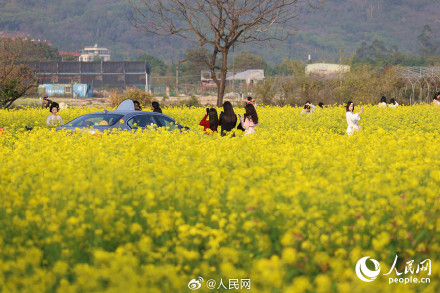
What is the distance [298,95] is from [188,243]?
1509 inches

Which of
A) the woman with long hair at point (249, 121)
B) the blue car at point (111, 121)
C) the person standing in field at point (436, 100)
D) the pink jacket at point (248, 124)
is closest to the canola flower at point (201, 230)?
the blue car at point (111, 121)

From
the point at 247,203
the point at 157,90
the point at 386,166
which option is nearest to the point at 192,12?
the point at 386,166

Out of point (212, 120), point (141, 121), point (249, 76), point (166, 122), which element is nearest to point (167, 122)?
point (166, 122)

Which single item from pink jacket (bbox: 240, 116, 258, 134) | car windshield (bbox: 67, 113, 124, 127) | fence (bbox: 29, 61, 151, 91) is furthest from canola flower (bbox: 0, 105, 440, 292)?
fence (bbox: 29, 61, 151, 91)

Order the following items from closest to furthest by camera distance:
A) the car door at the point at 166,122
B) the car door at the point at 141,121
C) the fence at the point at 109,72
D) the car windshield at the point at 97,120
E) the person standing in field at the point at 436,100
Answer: the car windshield at the point at 97,120 → the car door at the point at 141,121 → the car door at the point at 166,122 → the person standing in field at the point at 436,100 → the fence at the point at 109,72

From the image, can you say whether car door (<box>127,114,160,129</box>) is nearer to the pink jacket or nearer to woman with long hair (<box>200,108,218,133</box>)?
woman with long hair (<box>200,108,218,133</box>)

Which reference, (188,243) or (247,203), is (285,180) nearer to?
(247,203)

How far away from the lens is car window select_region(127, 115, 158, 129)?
13139 millimetres


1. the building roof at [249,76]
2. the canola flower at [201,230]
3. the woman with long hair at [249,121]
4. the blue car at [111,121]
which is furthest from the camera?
the building roof at [249,76]

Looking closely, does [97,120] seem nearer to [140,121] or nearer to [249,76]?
[140,121]

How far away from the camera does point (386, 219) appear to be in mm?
5055

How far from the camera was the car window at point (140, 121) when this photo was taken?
13139 mm

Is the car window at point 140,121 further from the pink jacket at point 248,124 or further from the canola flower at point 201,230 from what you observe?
the canola flower at point 201,230

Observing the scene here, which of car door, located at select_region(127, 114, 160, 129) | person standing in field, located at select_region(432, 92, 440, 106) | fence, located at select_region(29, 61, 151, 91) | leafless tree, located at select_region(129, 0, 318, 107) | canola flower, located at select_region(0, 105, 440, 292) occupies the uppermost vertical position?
leafless tree, located at select_region(129, 0, 318, 107)
